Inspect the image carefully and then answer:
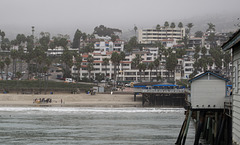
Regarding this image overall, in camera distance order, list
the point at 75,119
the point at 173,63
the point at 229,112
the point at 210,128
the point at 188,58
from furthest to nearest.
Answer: the point at 188,58, the point at 173,63, the point at 75,119, the point at 210,128, the point at 229,112

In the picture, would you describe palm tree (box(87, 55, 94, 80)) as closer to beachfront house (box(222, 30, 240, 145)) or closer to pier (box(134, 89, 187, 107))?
pier (box(134, 89, 187, 107))

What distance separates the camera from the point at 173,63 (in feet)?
419

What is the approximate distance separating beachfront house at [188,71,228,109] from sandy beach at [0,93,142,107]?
2337 inches

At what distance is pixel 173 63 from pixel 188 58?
34.5 metres

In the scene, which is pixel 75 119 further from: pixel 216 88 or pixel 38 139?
pixel 216 88

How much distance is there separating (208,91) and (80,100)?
2765 inches

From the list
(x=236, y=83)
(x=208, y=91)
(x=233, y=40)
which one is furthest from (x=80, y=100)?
(x=233, y=40)

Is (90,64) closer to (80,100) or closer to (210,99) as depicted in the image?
(80,100)

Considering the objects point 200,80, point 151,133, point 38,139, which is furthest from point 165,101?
point 200,80

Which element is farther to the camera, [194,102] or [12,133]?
[12,133]

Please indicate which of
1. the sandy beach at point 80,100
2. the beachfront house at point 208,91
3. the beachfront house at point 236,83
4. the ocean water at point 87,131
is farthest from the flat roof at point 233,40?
the sandy beach at point 80,100

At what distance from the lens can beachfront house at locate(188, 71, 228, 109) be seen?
29844mm

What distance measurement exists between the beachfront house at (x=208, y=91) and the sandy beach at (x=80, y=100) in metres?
59.4

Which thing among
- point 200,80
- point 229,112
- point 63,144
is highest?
point 200,80
